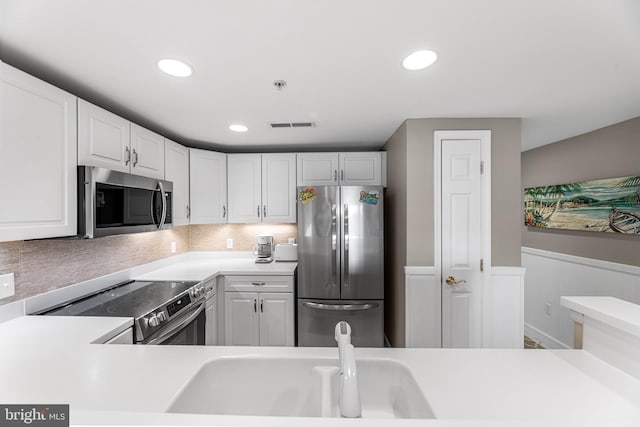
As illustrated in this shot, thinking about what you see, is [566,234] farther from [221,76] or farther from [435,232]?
[221,76]

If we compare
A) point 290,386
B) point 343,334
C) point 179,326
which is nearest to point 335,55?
point 343,334

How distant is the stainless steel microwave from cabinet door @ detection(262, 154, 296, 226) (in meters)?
1.13

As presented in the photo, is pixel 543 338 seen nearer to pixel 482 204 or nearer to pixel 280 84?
pixel 482 204

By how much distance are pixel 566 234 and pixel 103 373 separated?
3.91m

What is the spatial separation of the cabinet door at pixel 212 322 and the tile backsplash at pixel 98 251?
2.53 feet

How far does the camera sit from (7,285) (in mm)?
1398

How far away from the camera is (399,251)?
2.49 meters

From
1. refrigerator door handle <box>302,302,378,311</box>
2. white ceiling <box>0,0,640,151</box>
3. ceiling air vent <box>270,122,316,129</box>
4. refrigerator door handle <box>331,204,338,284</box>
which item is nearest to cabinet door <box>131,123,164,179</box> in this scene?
white ceiling <box>0,0,640,151</box>

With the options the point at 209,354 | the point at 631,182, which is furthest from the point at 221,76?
the point at 631,182

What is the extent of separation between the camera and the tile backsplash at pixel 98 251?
1.50 metres

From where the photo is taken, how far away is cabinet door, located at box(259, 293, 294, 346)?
262 cm

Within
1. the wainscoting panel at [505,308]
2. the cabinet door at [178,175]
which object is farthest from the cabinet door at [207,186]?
the wainscoting panel at [505,308]

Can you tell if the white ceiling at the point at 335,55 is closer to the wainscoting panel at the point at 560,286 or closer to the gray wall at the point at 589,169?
the gray wall at the point at 589,169

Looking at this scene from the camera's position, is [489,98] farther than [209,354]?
Yes
